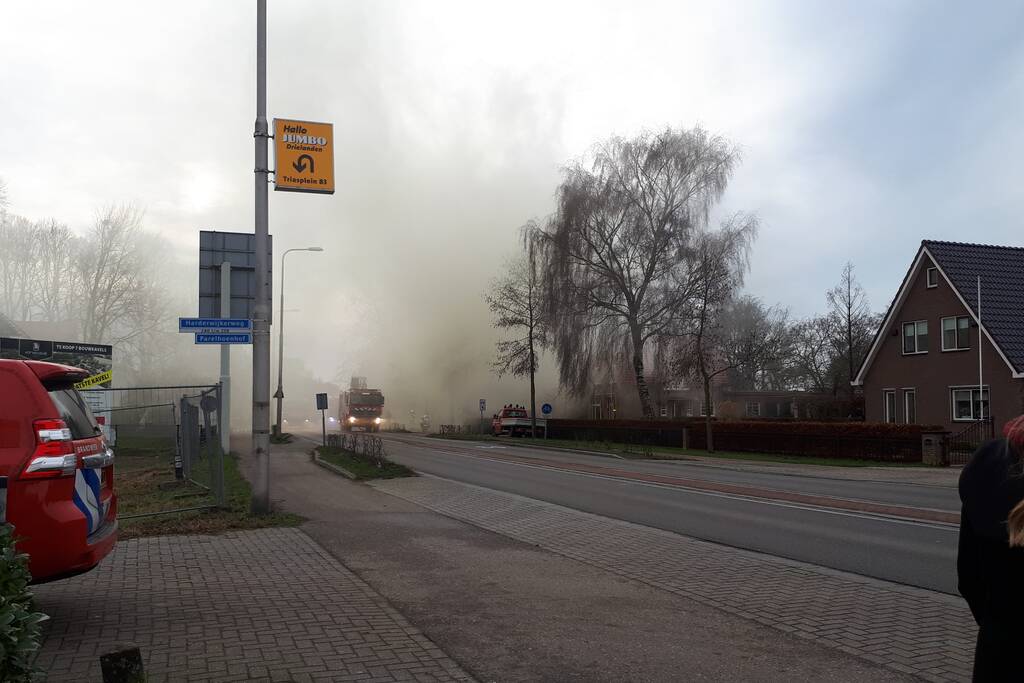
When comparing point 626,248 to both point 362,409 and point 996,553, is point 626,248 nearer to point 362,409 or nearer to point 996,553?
point 362,409

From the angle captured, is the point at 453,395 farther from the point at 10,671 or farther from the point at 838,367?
the point at 10,671

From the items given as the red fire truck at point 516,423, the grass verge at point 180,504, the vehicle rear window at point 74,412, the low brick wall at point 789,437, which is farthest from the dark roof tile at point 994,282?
the vehicle rear window at point 74,412

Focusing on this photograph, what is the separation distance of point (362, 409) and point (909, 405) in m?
34.2

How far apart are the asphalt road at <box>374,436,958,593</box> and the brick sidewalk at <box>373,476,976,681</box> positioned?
587mm

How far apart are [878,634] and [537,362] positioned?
132 feet

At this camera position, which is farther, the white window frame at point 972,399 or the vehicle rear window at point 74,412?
the white window frame at point 972,399

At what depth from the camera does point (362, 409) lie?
2173 inches

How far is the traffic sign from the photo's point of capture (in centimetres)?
1134

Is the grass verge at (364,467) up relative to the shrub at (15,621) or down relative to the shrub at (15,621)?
down

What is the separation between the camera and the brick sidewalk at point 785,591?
5.42 metres

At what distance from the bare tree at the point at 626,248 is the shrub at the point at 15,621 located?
1361 inches

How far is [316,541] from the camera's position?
918 centimetres

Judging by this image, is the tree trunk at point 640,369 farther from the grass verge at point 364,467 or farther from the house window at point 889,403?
the grass verge at point 364,467

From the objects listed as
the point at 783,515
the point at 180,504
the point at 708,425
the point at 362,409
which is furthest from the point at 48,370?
the point at 362,409
